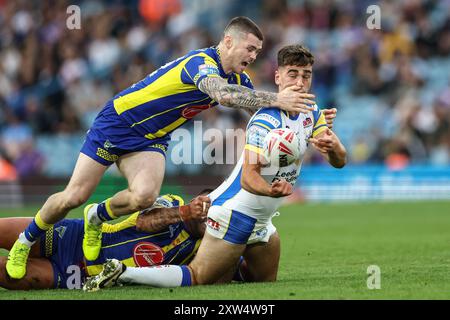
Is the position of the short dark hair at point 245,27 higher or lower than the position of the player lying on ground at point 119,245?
higher

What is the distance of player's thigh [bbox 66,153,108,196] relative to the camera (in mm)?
8594

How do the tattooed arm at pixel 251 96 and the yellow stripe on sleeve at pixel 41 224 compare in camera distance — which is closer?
the tattooed arm at pixel 251 96

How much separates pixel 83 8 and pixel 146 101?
15.6 m

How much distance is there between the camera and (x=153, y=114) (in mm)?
9109

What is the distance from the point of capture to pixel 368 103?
72.8 feet

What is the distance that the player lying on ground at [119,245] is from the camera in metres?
7.66

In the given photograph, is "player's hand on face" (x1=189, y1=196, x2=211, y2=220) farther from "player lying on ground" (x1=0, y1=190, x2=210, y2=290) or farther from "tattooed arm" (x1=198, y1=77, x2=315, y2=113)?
"tattooed arm" (x1=198, y1=77, x2=315, y2=113)

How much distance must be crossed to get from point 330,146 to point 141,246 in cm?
180

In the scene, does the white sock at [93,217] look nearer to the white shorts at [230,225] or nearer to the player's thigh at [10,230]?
the player's thigh at [10,230]

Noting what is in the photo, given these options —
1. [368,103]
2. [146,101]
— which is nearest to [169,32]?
[368,103]

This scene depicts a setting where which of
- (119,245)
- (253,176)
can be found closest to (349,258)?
(253,176)

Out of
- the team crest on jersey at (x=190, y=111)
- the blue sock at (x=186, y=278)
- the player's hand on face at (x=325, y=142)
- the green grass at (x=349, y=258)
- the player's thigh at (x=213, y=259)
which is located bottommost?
the green grass at (x=349, y=258)

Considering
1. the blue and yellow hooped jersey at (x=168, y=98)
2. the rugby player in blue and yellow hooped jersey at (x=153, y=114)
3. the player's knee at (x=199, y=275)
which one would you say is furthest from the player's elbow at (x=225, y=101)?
the player's knee at (x=199, y=275)

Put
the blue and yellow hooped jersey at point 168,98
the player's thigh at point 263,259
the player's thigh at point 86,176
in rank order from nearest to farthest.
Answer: the player's thigh at point 263,259
the player's thigh at point 86,176
the blue and yellow hooped jersey at point 168,98
